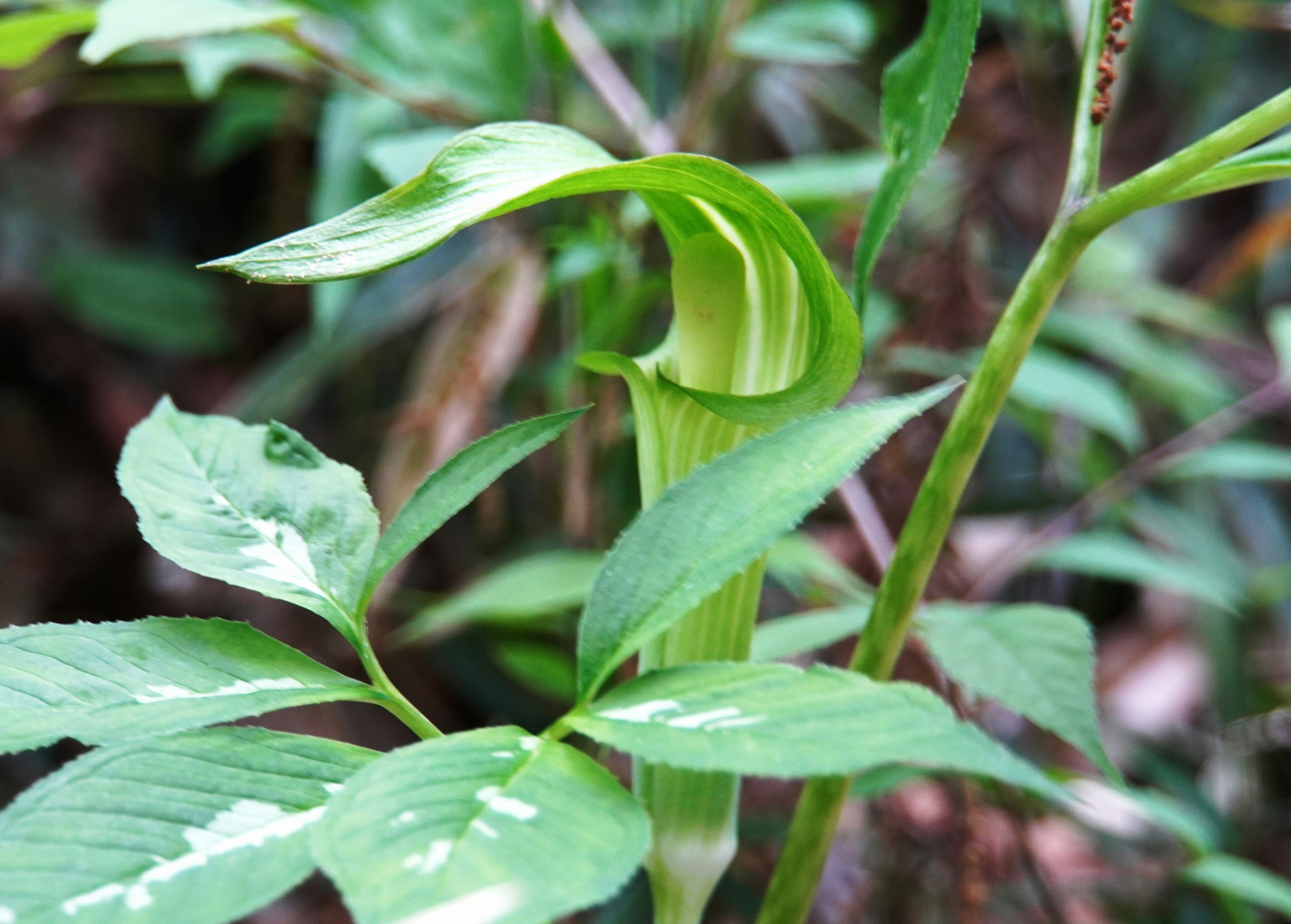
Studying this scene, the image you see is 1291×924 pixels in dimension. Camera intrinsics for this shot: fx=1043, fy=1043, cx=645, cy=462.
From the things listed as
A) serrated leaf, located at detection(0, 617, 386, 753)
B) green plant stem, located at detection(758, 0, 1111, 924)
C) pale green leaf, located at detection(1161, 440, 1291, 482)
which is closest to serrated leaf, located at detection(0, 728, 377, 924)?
serrated leaf, located at detection(0, 617, 386, 753)

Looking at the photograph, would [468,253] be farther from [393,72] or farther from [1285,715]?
[1285,715]

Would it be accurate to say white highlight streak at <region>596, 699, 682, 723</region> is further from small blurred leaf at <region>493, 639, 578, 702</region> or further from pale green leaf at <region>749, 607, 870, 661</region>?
small blurred leaf at <region>493, 639, 578, 702</region>

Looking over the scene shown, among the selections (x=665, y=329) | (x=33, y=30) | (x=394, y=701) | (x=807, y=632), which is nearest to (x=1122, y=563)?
(x=807, y=632)

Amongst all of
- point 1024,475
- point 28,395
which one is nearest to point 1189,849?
point 1024,475

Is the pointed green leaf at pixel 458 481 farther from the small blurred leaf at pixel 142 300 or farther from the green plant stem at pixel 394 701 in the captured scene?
the small blurred leaf at pixel 142 300

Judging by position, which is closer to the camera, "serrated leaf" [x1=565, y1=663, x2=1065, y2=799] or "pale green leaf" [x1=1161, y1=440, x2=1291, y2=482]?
"serrated leaf" [x1=565, y1=663, x2=1065, y2=799]

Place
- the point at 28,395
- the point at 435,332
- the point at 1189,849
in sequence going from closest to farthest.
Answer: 1. the point at 1189,849
2. the point at 435,332
3. the point at 28,395
